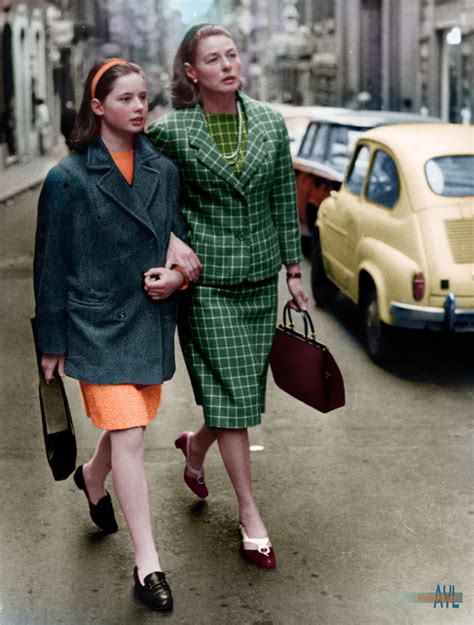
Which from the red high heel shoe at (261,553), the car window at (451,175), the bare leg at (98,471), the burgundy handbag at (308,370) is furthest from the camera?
the car window at (451,175)

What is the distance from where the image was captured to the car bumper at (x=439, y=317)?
6508 mm

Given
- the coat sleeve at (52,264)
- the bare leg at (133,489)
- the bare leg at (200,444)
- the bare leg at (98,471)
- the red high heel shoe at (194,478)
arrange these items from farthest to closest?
the red high heel shoe at (194,478)
the bare leg at (200,444)
the bare leg at (98,471)
the bare leg at (133,489)
the coat sleeve at (52,264)

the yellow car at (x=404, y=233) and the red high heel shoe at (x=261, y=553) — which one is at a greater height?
the yellow car at (x=404, y=233)

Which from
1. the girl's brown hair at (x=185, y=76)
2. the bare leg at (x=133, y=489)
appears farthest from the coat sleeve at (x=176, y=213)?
the bare leg at (x=133, y=489)

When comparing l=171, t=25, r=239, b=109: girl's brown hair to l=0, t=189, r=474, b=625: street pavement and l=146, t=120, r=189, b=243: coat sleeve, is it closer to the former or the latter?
l=146, t=120, r=189, b=243: coat sleeve

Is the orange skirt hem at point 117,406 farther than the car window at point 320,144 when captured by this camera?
No

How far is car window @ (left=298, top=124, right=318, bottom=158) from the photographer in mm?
7656

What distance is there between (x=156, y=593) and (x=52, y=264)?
1.02m

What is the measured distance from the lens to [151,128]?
159 inches

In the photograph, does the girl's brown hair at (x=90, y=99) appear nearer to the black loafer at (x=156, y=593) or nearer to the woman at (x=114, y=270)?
the woman at (x=114, y=270)

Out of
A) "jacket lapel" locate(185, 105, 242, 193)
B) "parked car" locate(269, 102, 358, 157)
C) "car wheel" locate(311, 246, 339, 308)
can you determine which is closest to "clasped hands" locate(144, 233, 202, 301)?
"jacket lapel" locate(185, 105, 242, 193)

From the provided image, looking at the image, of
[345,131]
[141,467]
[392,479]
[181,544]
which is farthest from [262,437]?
[345,131]

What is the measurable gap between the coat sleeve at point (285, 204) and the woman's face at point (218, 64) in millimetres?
260

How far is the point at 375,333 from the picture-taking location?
6.92 meters
